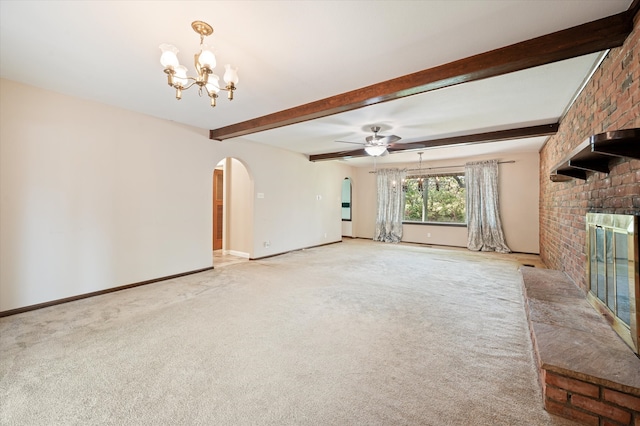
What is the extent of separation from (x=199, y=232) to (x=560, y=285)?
5.07 meters

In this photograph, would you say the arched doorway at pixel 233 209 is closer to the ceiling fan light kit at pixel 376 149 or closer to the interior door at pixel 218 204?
the interior door at pixel 218 204

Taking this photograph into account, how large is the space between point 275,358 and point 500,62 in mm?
3003

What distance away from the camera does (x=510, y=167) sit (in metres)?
6.63

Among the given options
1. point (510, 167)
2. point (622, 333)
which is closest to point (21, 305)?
point (622, 333)

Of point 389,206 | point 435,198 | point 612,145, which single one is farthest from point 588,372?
point 389,206

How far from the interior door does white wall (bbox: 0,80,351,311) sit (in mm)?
1613

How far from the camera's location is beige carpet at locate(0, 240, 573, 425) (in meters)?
1.54

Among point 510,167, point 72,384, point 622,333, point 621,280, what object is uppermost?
point 510,167

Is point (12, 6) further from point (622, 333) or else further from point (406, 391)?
point (622, 333)

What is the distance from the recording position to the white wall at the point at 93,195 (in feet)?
9.60

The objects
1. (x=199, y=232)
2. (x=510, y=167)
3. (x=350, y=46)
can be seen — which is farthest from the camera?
(x=510, y=167)

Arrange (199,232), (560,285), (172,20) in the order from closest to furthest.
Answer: (172,20) → (560,285) → (199,232)

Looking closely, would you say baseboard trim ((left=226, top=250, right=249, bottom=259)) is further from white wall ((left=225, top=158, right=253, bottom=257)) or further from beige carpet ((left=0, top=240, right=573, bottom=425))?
beige carpet ((left=0, top=240, right=573, bottom=425))

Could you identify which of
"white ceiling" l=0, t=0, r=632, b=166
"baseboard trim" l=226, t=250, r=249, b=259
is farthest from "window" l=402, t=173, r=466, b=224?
"baseboard trim" l=226, t=250, r=249, b=259
